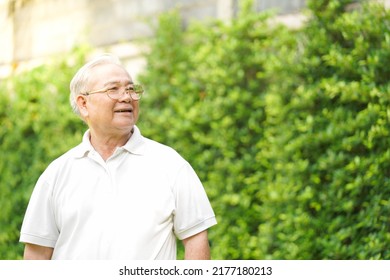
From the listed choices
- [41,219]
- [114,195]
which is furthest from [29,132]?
[114,195]

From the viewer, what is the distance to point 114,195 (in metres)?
2.86

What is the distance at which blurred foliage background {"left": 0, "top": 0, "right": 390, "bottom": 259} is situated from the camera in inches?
198

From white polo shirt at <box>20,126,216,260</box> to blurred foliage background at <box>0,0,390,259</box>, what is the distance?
2363 mm

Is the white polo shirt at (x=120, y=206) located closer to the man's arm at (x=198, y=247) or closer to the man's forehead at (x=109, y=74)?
the man's arm at (x=198, y=247)

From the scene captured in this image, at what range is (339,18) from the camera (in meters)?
5.25

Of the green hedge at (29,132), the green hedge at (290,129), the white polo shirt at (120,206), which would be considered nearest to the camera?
the white polo shirt at (120,206)

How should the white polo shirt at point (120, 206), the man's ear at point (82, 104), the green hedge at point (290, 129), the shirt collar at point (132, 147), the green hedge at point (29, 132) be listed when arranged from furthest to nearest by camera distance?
the green hedge at point (29, 132), the green hedge at point (290, 129), the man's ear at point (82, 104), the shirt collar at point (132, 147), the white polo shirt at point (120, 206)

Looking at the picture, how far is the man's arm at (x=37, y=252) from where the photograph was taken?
9.93 ft

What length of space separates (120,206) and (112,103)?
44 centimetres

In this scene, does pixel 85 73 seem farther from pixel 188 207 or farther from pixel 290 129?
pixel 290 129

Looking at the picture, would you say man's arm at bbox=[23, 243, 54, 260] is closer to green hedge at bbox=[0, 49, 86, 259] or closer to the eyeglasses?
the eyeglasses

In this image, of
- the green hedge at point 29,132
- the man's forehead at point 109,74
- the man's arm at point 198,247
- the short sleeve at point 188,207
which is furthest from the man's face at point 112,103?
the green hedge at point 29,132

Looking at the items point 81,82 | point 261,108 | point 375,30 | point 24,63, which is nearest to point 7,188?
point 24,63

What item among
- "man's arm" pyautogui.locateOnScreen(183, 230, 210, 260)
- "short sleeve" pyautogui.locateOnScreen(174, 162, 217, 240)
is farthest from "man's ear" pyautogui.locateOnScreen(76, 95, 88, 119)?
"man's arm" pyautogui.locateOnScreen(183, 230, 210, 260)
